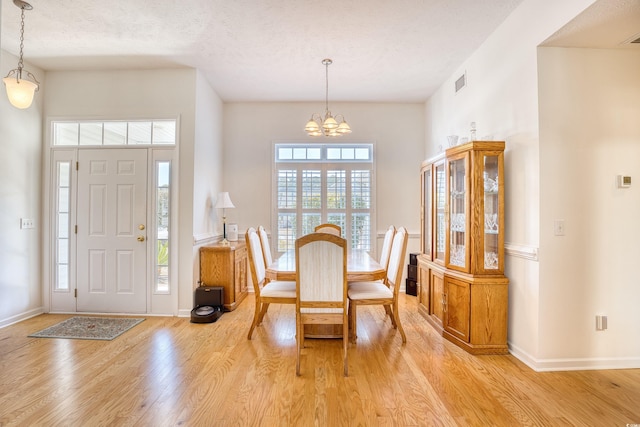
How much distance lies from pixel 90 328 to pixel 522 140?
15.0ft

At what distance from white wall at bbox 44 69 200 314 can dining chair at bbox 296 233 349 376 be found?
Answer: 1900 mm

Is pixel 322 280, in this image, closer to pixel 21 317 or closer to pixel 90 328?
pixel 90 328

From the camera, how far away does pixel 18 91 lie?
8.05 feet

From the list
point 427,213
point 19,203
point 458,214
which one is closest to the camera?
point 458,214

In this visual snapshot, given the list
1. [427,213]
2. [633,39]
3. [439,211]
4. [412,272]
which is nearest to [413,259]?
[412,272]

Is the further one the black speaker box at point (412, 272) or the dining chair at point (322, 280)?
the black speaker box at point (412, 272)

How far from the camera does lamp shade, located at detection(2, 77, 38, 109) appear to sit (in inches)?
95.7

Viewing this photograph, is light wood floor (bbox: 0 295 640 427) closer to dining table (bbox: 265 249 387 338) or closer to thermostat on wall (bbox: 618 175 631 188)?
dining table (bbox: 265 249 387 338)

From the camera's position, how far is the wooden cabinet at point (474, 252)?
2682 mm

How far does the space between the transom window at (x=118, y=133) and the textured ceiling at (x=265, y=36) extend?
26.5 inches

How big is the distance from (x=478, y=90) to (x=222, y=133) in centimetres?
363

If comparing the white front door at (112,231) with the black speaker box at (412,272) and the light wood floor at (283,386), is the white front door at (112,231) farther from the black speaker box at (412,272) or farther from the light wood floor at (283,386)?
the black speaker box at (412,272)

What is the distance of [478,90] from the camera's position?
3.33 meters

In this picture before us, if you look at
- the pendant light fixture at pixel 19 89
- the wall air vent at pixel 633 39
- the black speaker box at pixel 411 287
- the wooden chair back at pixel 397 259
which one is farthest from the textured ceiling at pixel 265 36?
the black speaker box at pixel 411 287
